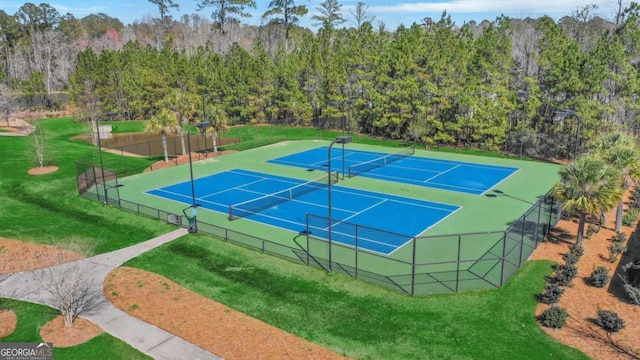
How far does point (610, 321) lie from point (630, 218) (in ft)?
48.8

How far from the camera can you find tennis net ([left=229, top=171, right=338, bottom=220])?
31906 mm

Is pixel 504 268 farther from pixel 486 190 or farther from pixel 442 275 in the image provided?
pixel 486 190

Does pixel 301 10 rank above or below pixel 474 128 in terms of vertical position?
above

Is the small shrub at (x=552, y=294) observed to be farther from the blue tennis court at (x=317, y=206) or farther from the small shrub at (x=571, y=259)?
the blue tennis court at (x=317, y=206)

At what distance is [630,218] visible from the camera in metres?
29.1

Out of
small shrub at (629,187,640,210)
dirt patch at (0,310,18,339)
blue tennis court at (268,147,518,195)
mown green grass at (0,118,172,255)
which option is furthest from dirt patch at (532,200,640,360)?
mown green grass at (0,118,172,255)

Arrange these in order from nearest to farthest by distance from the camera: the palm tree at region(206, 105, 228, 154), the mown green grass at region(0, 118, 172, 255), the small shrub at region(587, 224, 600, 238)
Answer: the small shrub at region(587, 224, 600, 238), the mown green grass at region(0, 118, 172, 255), the palm tree at region(206, 105, 228, 154)

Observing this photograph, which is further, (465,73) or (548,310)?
(465,73)

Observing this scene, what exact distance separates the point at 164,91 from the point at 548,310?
6625 cm

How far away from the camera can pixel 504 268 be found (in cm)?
2223

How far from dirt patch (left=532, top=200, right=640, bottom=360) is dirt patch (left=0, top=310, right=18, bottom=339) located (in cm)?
2010

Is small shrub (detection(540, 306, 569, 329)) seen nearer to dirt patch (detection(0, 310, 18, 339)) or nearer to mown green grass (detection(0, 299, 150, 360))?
mown green grass (detection(0, 299, 150, 360))

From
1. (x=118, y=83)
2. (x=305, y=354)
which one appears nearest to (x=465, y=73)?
(x=305, y=354)

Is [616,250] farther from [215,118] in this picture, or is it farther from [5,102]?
[5,102]
